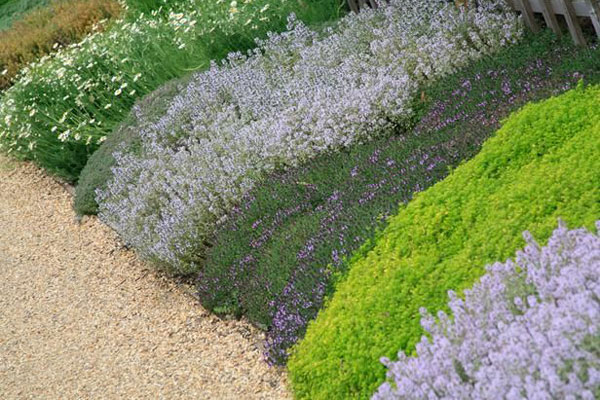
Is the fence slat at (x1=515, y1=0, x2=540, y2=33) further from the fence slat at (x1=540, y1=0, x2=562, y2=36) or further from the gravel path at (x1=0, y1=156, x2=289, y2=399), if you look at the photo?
the gravel path at (x1=0, y1=156, x2=289, y2=399)

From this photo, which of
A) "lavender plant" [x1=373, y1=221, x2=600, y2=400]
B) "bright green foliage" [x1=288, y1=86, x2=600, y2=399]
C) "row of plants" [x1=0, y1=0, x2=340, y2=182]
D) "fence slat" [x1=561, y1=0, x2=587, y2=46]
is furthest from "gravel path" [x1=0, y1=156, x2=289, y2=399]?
"fence slat" [x1=561, y1=0, x2=587, y2=46]

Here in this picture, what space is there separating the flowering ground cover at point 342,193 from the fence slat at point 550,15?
71 millimetres

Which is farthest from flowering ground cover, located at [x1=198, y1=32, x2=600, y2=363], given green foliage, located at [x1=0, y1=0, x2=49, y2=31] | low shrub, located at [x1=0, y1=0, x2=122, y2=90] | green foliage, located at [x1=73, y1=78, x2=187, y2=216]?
green foliage, located at [x1=0, y1=0, x2=49, y2=31]

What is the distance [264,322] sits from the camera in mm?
5035

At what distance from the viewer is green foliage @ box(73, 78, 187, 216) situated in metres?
8.55

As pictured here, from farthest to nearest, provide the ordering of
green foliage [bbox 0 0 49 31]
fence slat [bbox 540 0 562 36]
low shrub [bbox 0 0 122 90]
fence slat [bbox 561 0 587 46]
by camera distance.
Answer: green foliage [bbox 0 0 49 31], low shrub [bbox 0 0 122 90], fence slat [bbox 540 0 562 36], fence slat [bbox 561 0 587 46]

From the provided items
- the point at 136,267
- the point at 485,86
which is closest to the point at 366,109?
the point at 485,86

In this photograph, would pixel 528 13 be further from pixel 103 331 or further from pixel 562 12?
pixel 103 331

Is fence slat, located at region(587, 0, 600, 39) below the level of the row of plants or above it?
below

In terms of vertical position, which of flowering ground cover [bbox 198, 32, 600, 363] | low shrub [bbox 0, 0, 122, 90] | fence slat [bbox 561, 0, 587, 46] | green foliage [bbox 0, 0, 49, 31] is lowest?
flowering ground cover [bbox 198, 32, 600, 363]

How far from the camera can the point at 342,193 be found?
532cm

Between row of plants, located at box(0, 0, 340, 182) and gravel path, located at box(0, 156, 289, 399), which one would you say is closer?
gravel path, located at box(0, 156, 289, 399)

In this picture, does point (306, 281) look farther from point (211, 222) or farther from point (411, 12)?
point (411, 12)

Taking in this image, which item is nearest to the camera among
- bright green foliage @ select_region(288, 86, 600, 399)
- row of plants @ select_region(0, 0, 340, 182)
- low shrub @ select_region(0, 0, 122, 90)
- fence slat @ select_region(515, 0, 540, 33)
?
bright green foliage @ select_region(288, 86, 600, 399)
